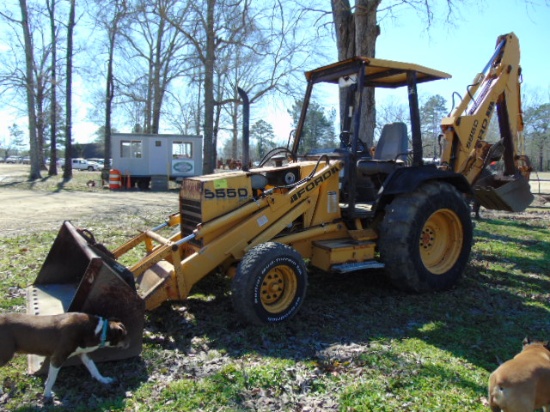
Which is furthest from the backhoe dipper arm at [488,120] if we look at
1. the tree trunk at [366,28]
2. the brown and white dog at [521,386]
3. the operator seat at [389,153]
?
the brown and white dog at [521,386]

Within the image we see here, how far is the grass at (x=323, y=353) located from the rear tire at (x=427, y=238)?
245 millimetres

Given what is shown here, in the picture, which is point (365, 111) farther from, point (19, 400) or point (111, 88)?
point (111, 88)

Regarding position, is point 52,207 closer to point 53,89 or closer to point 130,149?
point 130,149

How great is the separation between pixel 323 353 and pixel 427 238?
8.98ft

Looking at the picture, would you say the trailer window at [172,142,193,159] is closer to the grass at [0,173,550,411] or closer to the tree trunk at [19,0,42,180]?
the tree trunk at [19,0,42,180]

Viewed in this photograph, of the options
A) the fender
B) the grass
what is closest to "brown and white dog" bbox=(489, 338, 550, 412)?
the grass

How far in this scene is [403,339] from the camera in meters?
4.55

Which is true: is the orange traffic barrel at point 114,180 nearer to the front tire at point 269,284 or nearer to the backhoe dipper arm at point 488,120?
the backhoe dipper arm at point 488,120

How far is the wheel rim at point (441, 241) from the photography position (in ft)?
20.4

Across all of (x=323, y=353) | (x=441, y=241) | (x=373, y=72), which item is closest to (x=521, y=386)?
(x=323, y=353)

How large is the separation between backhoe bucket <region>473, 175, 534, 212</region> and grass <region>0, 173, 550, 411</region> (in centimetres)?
161

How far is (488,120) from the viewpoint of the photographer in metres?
7.48

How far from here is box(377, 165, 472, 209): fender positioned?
19.0ft

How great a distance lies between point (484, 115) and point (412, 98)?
184cm
